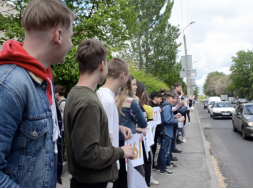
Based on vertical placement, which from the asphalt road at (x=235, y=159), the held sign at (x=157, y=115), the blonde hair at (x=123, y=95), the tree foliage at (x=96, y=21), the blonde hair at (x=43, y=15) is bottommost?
the asphalt road at (x=235, y=159)

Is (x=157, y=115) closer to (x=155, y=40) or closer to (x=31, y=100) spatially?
(x=31, y=100)

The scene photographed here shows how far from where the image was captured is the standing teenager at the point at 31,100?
1.13 metres

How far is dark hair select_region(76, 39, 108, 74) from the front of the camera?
193 cm

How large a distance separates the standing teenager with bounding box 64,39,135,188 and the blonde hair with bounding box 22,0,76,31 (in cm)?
55

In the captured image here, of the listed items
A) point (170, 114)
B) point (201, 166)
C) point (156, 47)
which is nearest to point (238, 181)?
point (201, 166)

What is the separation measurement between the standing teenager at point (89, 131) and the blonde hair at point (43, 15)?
0.55m

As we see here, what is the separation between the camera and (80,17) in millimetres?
13156

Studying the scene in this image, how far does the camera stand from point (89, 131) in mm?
1604

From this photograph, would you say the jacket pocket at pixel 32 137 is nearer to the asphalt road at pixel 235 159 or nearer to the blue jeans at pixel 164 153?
the blue jeans at pixel 164 153

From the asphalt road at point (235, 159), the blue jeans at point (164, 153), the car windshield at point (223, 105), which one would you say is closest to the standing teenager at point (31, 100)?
the blue jeans at point (164, 153)

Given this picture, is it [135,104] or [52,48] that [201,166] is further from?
[52,48]

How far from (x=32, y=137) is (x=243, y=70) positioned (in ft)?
268

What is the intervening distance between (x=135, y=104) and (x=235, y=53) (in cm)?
8193

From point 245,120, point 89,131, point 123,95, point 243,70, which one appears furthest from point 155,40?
point 243,70
